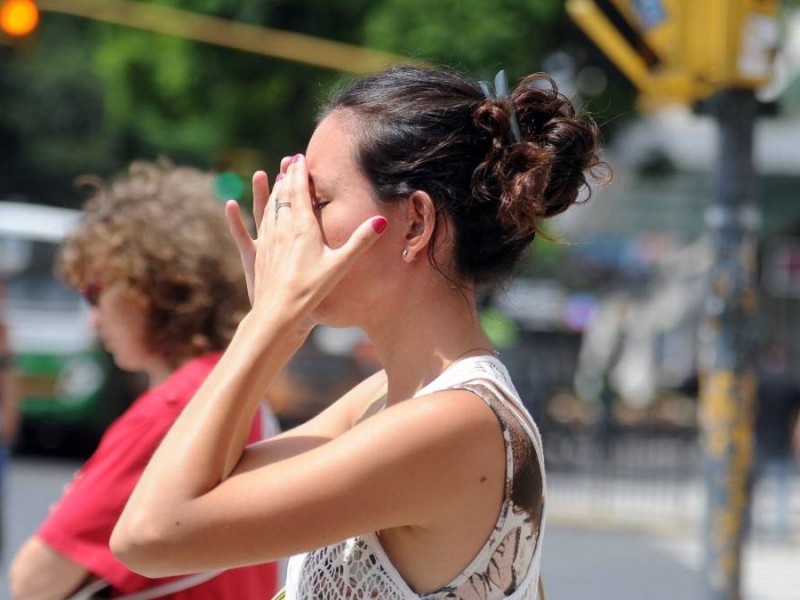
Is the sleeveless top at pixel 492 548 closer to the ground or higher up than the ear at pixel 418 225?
closer to the ground

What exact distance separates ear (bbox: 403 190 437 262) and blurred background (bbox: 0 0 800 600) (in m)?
4.54

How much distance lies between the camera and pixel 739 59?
6125 mm

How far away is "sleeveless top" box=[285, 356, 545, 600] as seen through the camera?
1732 millimetres

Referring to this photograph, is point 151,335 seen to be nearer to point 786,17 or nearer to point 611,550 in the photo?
point 611,550

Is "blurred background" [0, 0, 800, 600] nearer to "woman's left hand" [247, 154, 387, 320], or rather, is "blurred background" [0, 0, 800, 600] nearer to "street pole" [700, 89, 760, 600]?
"street pole" [700, 89, 760, 600]

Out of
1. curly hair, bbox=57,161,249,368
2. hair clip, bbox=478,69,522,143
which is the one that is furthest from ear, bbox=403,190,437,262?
curly hair, bbox=57,161,249,368

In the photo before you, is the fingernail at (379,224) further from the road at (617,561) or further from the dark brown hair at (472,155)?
the road at (617,561)

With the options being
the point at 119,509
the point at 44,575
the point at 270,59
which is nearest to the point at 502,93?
the point at 119,509

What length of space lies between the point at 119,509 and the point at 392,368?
89 cm

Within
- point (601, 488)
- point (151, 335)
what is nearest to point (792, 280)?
point (601, 488)

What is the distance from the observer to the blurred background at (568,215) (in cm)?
681

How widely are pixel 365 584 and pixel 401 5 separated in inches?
555

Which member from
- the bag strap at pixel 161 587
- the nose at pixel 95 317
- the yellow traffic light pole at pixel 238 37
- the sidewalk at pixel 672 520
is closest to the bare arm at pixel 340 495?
the bag strap at pixel 161 587

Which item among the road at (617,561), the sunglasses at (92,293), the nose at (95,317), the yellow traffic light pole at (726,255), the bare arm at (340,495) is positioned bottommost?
the bare arm at (340,495)
